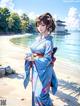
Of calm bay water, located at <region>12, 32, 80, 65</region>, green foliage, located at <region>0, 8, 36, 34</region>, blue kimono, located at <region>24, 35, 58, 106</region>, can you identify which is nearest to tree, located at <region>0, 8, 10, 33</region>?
green foliage, located at <region>0, 8, 36, 34</region>

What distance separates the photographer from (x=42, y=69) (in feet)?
9.79

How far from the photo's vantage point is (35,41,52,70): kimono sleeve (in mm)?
2939

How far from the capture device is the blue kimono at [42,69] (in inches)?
116

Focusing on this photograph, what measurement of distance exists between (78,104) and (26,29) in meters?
47.4

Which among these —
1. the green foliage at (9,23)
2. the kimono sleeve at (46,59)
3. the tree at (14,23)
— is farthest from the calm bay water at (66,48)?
the kimono sleeve at (46,59)

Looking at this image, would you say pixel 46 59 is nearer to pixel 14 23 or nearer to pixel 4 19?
pixel 4 19

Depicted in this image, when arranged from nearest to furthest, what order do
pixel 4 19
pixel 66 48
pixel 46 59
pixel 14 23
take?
pixel 46 59 → pixel 66 48 → pixel 4 19 → pixel 14 23

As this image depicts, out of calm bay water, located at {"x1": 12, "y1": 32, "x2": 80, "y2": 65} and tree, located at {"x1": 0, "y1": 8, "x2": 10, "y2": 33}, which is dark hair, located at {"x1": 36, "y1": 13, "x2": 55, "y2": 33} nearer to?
calm bay water, located at {"x1": 12, "y1": 32, "x2": 80, "y2": 65}

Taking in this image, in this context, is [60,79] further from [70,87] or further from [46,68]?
[46,68]

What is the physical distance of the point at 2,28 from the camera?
3784 cm

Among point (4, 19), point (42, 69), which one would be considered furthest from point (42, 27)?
point (4, 19)

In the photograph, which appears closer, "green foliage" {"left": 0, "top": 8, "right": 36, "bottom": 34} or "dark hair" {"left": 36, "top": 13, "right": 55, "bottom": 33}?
"dark hair" {"left": 36, "top": 13, "right": 55, "bottom": 33}

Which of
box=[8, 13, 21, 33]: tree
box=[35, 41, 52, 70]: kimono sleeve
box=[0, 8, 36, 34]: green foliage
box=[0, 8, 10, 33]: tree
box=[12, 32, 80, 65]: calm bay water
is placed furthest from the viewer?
box=[8, 13, 21, 33]: tree

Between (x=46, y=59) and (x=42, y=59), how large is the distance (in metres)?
0.05
